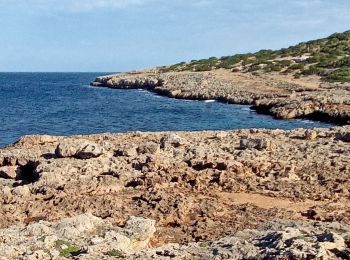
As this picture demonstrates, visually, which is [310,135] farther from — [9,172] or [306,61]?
[306,61]

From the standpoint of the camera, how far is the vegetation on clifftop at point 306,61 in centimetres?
6857

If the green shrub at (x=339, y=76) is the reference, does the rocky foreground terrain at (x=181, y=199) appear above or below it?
below

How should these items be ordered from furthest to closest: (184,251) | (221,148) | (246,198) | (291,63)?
(291,63) < (221,148) < (246,198) < (184,251)

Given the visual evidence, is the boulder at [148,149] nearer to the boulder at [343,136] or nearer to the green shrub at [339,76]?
the boulder at [343,136]

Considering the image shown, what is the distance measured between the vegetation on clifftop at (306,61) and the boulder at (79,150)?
46051mm

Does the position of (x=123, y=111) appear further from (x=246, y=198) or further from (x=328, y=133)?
(x=246, y=198)

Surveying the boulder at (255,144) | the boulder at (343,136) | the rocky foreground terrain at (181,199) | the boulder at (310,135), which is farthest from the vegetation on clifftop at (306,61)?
the rocky foreground terrain at (181,199)

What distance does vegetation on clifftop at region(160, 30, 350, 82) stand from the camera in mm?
68575

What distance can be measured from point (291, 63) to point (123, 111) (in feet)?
108

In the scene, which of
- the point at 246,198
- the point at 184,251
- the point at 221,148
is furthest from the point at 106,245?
the point at 221,148

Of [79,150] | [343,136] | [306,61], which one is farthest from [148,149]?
[306,61]

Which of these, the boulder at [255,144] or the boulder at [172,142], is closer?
the boulder at [255,144]

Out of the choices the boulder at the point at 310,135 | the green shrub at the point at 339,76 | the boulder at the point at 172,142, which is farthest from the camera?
the green shrub at the point at 339,76

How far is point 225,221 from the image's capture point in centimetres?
1412
